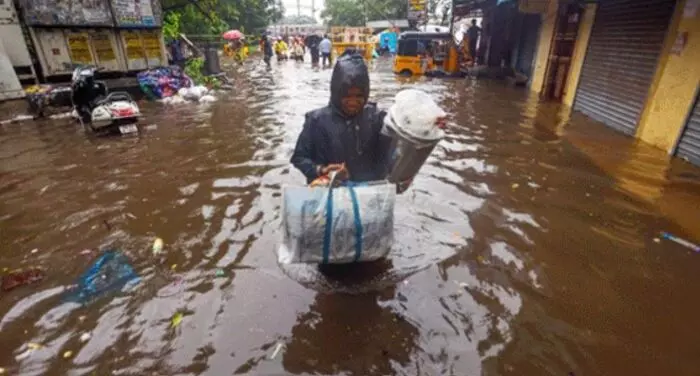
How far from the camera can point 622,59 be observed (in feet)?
26.5

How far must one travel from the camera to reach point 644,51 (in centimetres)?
739

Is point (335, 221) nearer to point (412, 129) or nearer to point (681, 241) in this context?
point (412, 129)

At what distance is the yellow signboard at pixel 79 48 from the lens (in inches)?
399

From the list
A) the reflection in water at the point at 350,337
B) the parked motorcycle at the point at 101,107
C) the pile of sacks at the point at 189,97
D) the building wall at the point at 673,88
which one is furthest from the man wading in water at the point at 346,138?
the pile of sacks at the point at 189,97

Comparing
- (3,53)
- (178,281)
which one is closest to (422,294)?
(178,281)

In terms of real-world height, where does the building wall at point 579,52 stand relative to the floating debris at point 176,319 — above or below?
above

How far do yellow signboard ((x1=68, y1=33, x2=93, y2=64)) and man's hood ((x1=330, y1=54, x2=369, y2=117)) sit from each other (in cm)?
1099

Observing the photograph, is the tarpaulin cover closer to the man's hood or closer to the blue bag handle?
the man's hood

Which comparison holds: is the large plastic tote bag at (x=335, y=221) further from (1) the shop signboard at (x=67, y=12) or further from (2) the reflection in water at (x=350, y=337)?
(1) the shop signboard at (x=67, y=12)

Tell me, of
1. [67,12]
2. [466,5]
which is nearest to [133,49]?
[67,12]

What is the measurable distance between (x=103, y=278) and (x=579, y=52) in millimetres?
11605

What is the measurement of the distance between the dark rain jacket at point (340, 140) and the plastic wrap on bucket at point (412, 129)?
0.70 feet

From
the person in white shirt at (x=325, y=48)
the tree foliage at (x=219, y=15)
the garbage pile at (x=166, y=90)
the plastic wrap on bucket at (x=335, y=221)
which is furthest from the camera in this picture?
the person in white shirt at (x=325, y=48)

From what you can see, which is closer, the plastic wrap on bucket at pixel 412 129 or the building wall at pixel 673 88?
the plastic wrap on bucket at pixel 412 129
